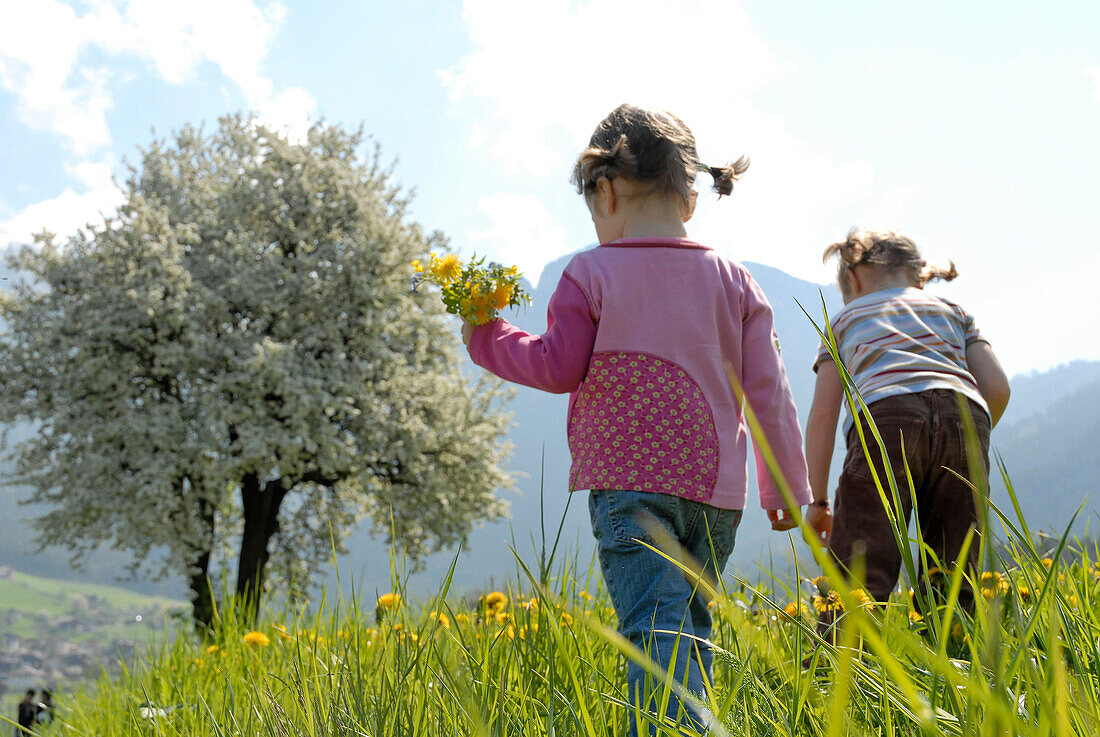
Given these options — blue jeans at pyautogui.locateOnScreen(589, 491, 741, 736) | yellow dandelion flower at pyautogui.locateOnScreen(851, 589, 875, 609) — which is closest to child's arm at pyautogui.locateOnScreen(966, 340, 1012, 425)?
blue jeans at pyautogui.locateOnScreen(589, 491, 741, 736)

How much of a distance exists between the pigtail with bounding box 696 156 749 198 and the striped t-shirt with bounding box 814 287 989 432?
681 mm

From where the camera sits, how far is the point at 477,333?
7.72 ft

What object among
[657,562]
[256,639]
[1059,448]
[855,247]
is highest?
[1059,448]

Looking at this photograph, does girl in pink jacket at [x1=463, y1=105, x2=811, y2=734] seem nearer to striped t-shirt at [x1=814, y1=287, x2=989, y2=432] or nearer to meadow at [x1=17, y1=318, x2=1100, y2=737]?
meadow at [x1=17, y1=318, x2=1100, y2=737]

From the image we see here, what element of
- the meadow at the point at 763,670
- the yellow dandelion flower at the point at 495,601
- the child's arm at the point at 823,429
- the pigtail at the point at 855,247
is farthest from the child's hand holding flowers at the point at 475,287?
the pigtail at the point at 855,247

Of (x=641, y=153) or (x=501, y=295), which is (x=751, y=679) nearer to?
(x=501, y=295)

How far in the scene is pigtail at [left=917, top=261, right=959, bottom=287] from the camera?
11.1ft

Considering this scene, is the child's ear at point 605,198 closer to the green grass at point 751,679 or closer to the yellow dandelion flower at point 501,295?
the yellow dandelion flower at point 501,295

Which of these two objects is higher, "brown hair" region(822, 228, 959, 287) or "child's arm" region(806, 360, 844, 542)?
"brown hair" region(822, 228, 959, 287)

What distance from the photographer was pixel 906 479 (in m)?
2.70

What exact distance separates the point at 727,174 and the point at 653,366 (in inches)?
33.2

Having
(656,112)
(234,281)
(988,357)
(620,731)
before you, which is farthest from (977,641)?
(234,281)

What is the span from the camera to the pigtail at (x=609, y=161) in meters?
2.35

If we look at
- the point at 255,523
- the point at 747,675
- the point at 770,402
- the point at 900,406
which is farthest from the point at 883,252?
the point at 255,523
